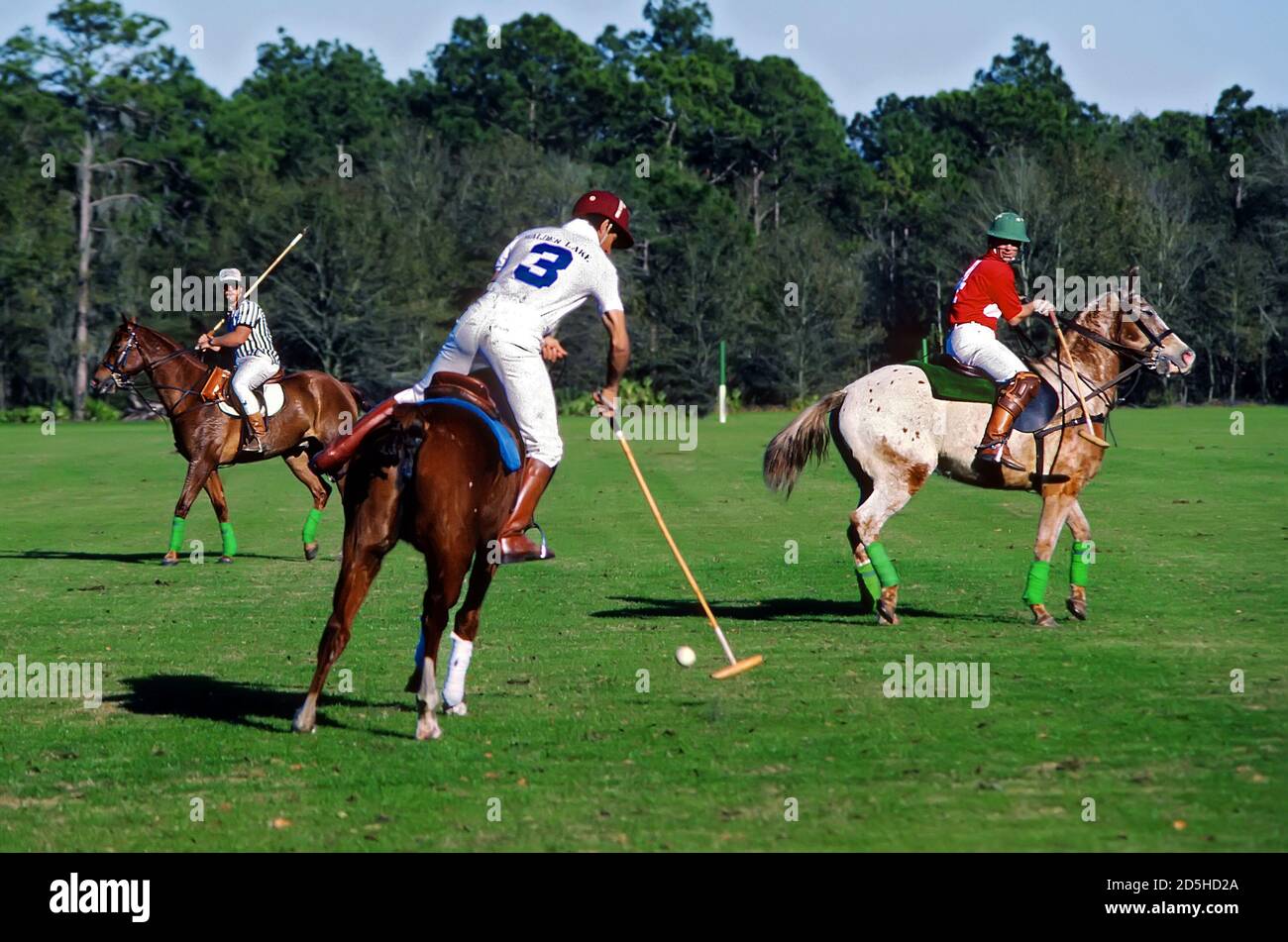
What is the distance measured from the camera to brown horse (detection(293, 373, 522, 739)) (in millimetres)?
9555

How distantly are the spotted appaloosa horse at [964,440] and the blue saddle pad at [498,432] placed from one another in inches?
189

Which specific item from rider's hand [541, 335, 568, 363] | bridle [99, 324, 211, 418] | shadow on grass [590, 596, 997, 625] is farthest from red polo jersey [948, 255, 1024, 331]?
bridle [99, 324, 211, 418]

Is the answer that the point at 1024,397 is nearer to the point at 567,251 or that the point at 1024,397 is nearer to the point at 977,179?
the point at 567,251

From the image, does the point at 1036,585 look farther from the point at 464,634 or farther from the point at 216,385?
the point at 216,385

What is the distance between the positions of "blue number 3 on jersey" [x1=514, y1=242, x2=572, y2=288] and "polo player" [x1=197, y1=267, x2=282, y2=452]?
9.79m

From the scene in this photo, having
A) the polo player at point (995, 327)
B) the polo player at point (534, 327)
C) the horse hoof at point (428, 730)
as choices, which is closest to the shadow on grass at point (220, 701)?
the horse hoof at point (428, 730)

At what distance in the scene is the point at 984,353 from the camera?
14664mm

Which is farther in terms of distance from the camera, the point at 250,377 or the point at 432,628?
the point at 250,377

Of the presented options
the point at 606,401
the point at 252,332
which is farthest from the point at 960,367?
the point at 252,332

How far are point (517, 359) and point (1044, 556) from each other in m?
5.67

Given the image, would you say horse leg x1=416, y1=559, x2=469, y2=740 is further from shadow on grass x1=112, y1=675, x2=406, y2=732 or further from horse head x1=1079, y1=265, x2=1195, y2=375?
horse head x1=1079, y1=265, x2=1195, y2=375

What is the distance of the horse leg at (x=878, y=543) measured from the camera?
46.2ft

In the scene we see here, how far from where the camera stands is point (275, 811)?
8.27 metres

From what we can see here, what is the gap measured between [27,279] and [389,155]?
28.5m
